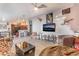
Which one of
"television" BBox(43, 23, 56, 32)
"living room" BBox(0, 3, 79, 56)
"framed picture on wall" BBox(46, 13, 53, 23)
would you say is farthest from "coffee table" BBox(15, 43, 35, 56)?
"framed picture on wall" BBox(46, 13, 53, 23)

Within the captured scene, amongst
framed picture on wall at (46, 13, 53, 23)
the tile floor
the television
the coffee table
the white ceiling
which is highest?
the white ceiling

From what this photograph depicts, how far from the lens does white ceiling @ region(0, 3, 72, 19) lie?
2113 millimetres

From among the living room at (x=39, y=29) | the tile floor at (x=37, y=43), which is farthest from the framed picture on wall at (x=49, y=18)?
the tile floor at (x=37, y=43)

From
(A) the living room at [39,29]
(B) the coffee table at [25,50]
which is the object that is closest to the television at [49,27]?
(A) the living room at [39,29]

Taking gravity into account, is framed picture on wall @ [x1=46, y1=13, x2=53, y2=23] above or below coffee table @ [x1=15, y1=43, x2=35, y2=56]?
above

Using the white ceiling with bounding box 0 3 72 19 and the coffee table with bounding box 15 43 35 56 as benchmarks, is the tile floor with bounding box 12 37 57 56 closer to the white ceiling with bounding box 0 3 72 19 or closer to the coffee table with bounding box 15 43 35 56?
the coffee table with bounding box 15 43 35 56

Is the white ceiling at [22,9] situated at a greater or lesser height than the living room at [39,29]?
greater

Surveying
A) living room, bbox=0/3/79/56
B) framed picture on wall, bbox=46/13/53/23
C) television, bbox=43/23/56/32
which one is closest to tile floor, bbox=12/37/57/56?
living room, bbox=0/3/79/56

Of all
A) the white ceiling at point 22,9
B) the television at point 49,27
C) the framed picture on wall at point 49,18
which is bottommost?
the television at point 49,27

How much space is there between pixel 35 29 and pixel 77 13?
1.94 ft

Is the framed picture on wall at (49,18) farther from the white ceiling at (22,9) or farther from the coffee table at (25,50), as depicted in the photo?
the coffee table at (25,50)

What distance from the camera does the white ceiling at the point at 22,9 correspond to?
211 cm

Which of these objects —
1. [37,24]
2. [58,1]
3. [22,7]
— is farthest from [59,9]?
[22,7]

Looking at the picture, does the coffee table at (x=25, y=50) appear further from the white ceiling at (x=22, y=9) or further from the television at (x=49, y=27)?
the white ceiling at (x=22, y=9)
